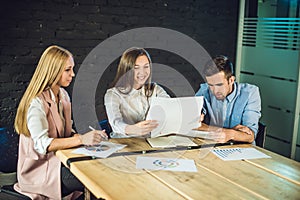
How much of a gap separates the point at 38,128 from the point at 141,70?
32.7 inches

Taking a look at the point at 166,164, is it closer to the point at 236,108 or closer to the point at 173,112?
the point at 173,112

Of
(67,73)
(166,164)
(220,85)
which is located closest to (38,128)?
(67,73)

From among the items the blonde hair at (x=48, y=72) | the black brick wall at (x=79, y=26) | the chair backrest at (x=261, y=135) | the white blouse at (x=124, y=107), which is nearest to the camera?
the blonde hair at (x=48, y=72)

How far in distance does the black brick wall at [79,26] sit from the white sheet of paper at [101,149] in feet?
4.06

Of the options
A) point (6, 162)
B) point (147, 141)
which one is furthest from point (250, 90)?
point (6, 162)

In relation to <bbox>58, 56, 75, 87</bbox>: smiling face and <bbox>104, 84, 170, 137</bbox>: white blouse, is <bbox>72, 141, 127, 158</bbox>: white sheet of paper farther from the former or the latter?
<bbox>58, 56, 75, 87</bbox>: smiling face

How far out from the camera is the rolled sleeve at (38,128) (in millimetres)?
1949

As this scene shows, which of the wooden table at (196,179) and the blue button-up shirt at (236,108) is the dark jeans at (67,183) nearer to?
the wooden table at (196,179)

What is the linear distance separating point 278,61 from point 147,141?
6.52 ft

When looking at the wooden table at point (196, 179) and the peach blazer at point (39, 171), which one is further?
the peach blazer at point (39, 171)

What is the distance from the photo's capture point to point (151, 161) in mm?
1869

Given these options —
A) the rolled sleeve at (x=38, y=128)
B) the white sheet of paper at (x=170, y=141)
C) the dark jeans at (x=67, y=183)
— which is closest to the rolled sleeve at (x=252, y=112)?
the white sheet of paper at (x=170, y=141)

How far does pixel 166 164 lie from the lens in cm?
183

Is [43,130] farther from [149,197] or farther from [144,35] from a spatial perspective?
[144,35]
